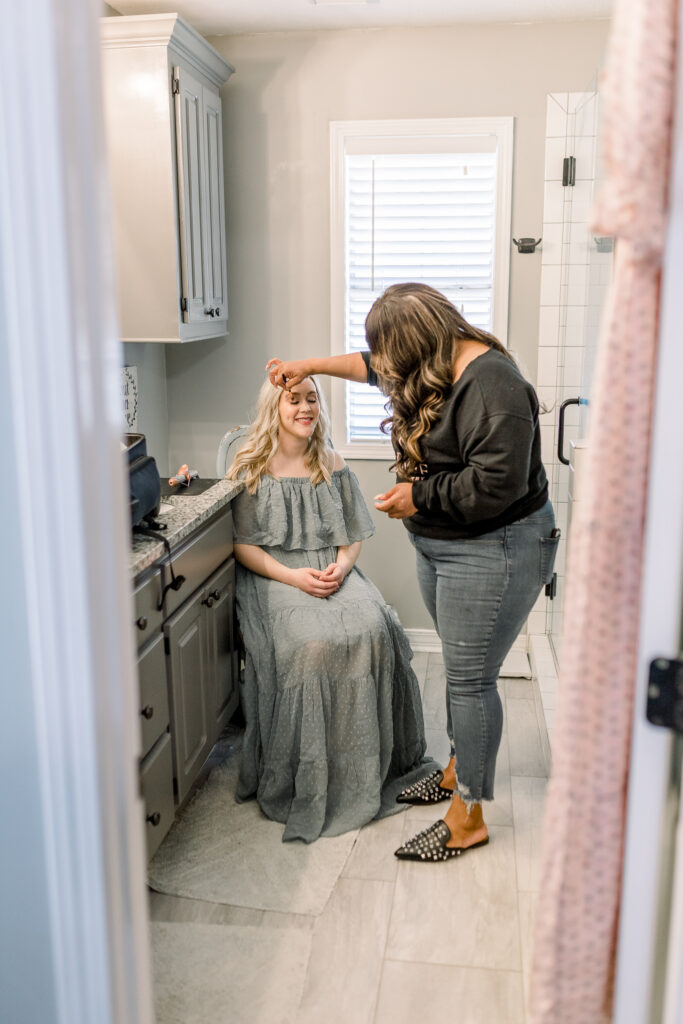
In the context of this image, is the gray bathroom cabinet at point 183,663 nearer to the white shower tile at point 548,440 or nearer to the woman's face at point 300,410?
the woman's face at point 300,410

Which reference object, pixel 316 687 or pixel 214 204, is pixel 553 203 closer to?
pixel 214 204

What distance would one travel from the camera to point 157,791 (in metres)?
2.28

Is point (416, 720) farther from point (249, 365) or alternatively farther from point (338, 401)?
point (249, 365)

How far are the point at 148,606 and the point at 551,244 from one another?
224 cm

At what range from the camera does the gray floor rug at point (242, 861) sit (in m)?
2.32

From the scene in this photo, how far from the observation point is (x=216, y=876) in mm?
2404

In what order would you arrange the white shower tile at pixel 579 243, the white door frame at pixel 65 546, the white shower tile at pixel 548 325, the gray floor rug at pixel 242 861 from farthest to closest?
the white shower tile at pixel 548 325
the white shower tile at pixel 579 243
the gray floor rug at pixel 242 861
the white door frame at pixel 65 546

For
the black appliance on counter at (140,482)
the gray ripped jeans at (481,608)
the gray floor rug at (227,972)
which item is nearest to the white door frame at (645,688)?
the gray floor rug at (227,972)

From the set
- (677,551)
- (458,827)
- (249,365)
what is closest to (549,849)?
(677,551)

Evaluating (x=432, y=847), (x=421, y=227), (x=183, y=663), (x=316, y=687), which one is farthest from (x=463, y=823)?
(x=421, y=227)

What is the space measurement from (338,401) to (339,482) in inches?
33.1

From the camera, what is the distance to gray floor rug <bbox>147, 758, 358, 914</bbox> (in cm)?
232

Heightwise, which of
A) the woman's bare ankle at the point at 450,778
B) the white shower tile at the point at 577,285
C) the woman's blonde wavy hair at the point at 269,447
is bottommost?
the woman's bare ankle at the point at 450,778

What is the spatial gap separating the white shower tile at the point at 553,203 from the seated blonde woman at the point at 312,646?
1.27 metres
